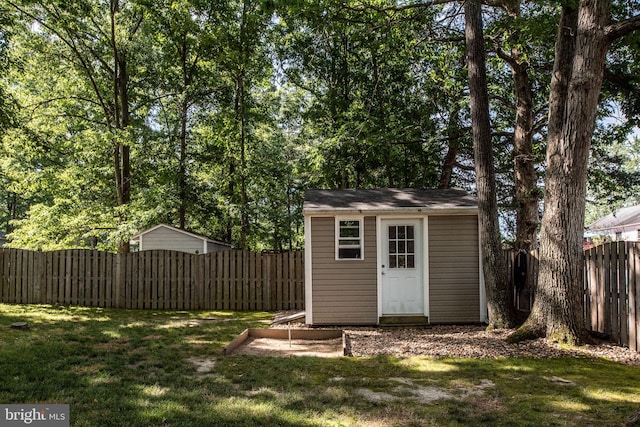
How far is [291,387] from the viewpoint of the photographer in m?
4.35

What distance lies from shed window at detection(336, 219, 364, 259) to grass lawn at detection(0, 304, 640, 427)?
3.11 m

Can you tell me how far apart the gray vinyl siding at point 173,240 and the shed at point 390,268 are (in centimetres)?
680

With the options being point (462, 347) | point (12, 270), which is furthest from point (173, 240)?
point (462, 347)

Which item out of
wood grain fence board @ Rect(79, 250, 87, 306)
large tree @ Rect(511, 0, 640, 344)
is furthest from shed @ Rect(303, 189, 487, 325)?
wood grain fence board @ Rect(79, 250, 87, 306)

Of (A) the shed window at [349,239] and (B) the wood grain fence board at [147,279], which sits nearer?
(A) the shed window at [349,239]

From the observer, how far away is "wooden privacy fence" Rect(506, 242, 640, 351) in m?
5.75

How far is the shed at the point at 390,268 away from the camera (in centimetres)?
861

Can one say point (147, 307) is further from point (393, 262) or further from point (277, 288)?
point (393, 262)

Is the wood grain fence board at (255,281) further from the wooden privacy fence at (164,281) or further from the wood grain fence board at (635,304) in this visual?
the wood grain fence board at (635,304)

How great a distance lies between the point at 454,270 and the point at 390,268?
1.28 m

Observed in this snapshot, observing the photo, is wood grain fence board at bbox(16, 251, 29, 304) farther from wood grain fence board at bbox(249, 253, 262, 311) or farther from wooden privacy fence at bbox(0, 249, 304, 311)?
wood grain fence board at bbox(249, 253, 262, 311)

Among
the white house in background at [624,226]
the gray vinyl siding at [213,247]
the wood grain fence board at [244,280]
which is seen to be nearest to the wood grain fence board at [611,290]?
the wood grain fence board at [244,280]

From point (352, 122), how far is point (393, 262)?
6.40 metres

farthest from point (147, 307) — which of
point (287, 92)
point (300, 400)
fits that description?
point (287, 92)
